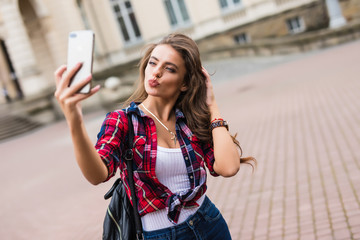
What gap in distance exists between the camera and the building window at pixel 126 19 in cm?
2958

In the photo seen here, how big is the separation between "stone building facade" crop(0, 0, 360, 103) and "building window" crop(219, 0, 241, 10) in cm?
6

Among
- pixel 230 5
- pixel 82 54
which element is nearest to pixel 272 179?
pixel 82 54

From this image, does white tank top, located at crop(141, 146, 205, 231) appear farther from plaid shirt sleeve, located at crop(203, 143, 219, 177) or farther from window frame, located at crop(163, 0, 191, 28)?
window frame, located at crop(163, 0, 191, 28)

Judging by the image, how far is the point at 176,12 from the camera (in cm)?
3050

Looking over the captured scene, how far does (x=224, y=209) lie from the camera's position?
5629mm

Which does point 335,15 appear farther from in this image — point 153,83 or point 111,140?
point 111,140

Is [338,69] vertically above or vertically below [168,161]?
below

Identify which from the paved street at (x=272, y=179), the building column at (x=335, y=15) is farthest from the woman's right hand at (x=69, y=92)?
Result: the building column at (x=335, y=15)

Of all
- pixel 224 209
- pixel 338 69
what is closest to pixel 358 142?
pixel 224 209

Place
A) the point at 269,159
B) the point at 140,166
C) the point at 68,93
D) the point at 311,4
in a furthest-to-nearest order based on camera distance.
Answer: the point at 311,4
the point at 269,159
the point at 140,166
the point at 68,93

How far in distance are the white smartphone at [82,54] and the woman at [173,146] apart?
17.8 inches

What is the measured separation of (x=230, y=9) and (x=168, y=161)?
96.2ft

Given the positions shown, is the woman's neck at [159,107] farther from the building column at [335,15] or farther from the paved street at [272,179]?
the building column at [335,15]

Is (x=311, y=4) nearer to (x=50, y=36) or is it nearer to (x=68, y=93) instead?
(x=50, y=36)
